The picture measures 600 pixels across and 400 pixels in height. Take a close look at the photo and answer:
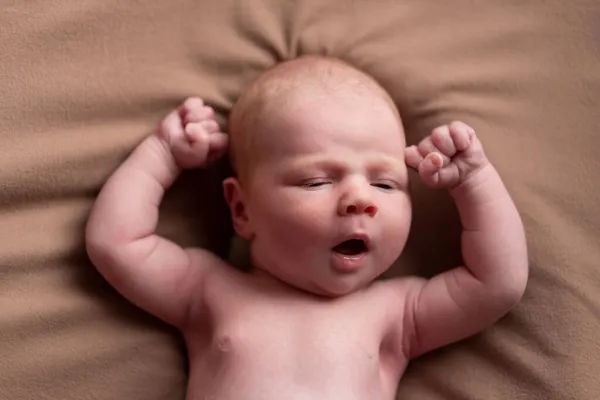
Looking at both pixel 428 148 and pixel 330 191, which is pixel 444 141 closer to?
pixel 428 148

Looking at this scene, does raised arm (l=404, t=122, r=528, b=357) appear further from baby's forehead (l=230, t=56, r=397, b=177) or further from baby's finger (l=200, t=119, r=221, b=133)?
baby's finger (l=200, t=119, r=221, b=133)

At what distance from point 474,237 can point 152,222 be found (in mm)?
411

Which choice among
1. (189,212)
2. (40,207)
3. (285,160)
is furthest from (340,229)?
(40,207)

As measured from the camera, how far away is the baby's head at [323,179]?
99 cm

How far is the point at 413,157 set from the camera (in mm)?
1054

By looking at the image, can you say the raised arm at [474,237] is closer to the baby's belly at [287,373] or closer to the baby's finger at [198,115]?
the baby's belly at [287,373]

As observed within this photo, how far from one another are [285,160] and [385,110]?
0.48ft

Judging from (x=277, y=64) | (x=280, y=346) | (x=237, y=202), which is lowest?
(x=280, y=346)

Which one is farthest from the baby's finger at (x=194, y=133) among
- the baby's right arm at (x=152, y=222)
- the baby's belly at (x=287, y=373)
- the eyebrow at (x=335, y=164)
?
the baby's belly at (x=287, y=373)

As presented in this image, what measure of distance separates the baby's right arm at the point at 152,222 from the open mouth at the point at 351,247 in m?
0.19

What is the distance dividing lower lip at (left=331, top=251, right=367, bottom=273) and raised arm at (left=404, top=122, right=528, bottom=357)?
13cm

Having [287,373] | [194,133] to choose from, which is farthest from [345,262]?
[194,133]

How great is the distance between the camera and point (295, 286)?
1059 millimetres

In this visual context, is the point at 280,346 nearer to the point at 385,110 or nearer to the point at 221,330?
the point at 221,330
